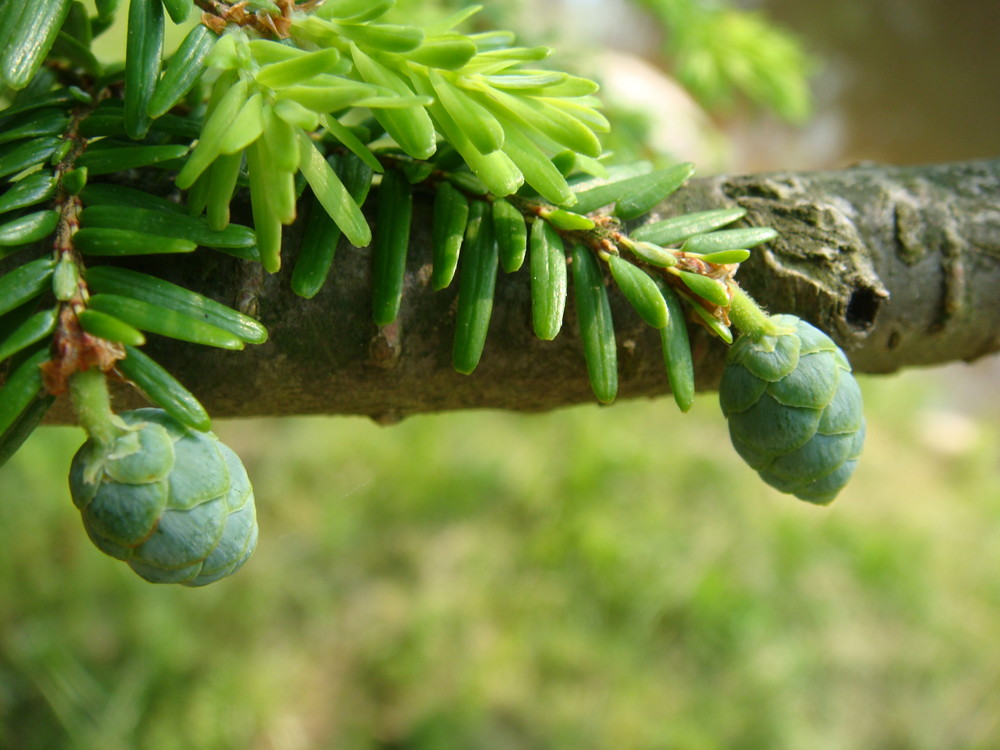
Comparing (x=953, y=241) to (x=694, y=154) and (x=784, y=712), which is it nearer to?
(x=694, y=154)

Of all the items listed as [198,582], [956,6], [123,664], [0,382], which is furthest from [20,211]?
[956,6]

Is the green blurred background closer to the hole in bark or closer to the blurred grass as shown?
the blurred grass

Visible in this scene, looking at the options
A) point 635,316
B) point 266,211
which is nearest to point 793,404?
point 635,316

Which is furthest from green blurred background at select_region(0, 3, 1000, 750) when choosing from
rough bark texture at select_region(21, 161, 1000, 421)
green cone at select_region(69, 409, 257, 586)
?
green cone at select_region(69, 409, 257, 586)

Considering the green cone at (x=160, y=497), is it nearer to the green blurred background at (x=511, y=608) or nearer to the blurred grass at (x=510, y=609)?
the green blurred background at (x=511, y=608)

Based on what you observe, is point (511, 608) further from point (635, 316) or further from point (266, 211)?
point (266, 211)

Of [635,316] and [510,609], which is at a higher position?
[635,316]
